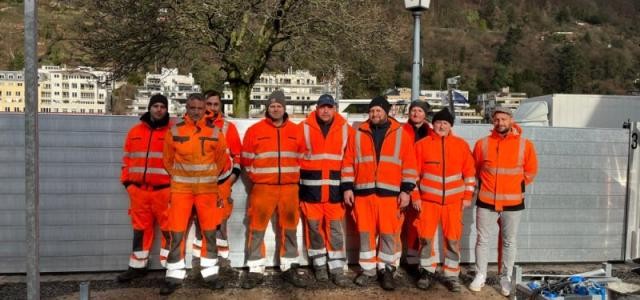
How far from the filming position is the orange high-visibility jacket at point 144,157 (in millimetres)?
4820

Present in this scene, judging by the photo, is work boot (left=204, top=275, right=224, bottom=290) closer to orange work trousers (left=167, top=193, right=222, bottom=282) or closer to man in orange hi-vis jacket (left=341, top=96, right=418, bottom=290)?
orange work trousers (left=167, top=193, right=222, bottom=282)

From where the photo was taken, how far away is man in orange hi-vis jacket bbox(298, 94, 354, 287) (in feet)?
16.0

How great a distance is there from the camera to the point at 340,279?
195 inches

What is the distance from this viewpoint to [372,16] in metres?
17.8

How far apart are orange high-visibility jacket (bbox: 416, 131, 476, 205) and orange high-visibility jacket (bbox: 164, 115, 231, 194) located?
193 centimetres

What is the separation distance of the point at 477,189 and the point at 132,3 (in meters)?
13.4

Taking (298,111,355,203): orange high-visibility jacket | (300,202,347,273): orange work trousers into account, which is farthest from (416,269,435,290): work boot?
(298,111,355,203): orange high-visibility jacket

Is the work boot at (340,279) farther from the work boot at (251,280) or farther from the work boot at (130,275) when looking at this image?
the work boot at (130,275)

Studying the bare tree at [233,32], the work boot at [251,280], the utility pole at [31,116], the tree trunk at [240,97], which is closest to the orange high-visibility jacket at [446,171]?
the work boot at [251,280]

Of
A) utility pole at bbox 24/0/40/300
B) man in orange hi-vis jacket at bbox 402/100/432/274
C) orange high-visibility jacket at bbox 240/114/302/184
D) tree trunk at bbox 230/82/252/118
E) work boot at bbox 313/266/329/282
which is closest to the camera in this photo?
utility pole at bbox 24/0/40/300

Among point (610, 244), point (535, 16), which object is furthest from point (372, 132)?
point (535, 16)

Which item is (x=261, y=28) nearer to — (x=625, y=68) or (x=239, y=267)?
(x=239, y=267)

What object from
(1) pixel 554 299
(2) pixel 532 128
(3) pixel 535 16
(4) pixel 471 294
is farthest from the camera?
(3) pixel 535 16

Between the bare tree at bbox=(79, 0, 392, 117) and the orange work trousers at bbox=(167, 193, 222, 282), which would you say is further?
the bare tree at bbox=(79, 0, 392, 117)
